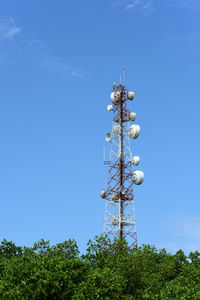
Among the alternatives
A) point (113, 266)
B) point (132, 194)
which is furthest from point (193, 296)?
point (132, 194)

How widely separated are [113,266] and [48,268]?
715 centimetres

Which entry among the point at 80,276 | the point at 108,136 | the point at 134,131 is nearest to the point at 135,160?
the point at 134,131

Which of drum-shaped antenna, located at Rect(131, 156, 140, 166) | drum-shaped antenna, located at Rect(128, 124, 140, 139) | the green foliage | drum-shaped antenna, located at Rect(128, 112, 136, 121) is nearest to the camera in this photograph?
the green foliage

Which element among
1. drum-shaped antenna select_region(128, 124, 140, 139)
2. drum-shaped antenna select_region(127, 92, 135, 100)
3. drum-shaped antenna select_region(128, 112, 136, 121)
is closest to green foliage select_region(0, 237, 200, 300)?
drum-shaped antenna select_region(128, 124, 140, 139)

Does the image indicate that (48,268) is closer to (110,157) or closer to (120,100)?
(110,157)

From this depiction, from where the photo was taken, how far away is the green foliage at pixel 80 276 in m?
25.3

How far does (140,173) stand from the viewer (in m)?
49.4

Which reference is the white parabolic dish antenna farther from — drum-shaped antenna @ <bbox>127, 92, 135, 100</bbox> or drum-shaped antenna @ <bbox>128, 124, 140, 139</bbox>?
drum-shaped antenna @ <bbox>127, 92, 135, 100</bbox>

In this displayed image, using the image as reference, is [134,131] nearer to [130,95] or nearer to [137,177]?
[130,95]

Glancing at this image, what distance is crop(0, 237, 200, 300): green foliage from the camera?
82.9 feet

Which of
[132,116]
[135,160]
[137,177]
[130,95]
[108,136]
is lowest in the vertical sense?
[137,177]

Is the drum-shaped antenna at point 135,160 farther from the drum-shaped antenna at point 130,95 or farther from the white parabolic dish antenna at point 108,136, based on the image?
the drum-shaped antenna at point 130,95

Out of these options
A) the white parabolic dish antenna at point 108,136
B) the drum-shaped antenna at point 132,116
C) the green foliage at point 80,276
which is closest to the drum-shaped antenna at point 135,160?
the white parabolic dish antenna at point 108,136

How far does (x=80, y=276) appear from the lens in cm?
2762
